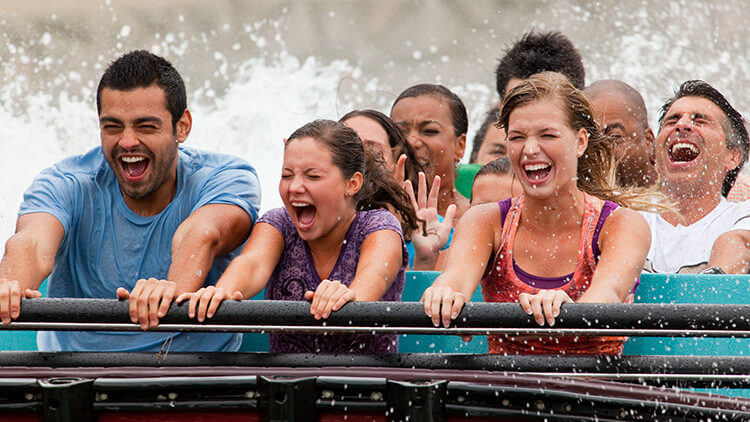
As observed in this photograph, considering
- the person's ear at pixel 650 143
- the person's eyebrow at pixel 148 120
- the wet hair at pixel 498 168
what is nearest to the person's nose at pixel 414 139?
the wet hair at pixel 498 168

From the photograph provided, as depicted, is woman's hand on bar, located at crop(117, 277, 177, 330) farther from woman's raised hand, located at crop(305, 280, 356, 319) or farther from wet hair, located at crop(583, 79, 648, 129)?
wet hair, located at crop(583, 79, 648, 129)

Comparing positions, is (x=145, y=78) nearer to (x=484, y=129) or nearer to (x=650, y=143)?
(x=650, y=143)

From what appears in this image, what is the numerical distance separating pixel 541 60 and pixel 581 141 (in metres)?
1.65

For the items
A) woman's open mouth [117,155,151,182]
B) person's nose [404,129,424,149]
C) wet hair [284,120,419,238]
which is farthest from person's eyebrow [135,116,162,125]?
person's nose [404,129,424,149]

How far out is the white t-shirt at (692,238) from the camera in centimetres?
317

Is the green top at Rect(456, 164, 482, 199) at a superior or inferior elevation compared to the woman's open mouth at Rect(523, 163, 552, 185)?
superior

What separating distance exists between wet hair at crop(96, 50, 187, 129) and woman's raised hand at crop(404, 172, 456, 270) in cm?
81

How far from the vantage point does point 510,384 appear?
1680mm

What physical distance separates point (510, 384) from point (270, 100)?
7081 mm

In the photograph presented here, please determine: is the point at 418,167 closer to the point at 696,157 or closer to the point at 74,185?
the point at 696,157

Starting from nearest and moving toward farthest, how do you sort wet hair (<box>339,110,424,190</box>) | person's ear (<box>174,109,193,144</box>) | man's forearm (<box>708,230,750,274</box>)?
person's ear (<box>174,109,193,144</box>)
man's forearm (<box>708,230,750,274</box>)
wet hair (<box>339,110,424,190</box>)

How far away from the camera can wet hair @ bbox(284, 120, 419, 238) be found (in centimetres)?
263

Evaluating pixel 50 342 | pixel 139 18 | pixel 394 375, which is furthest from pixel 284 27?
pixel 394 375

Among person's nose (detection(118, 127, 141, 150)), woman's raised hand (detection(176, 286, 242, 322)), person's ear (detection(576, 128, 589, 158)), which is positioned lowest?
woman's raised hand (detection(176, 286, 242, 322))
